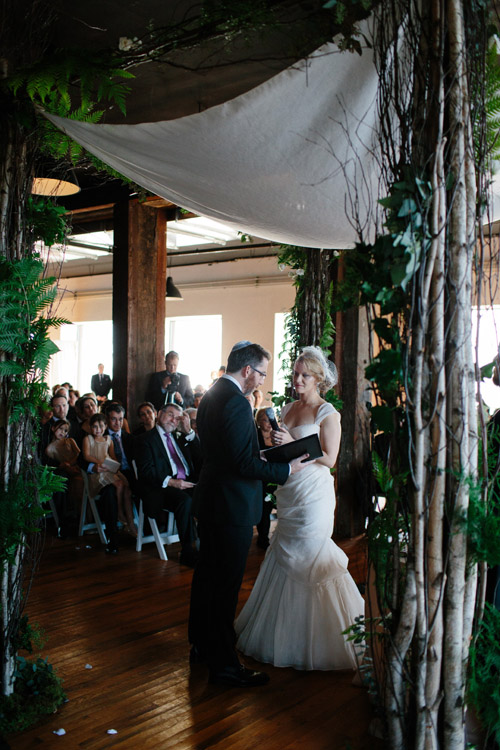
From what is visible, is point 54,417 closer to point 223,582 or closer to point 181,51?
point 181,51

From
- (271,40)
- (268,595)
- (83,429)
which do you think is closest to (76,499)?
(83,429)

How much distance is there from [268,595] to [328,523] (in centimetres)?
53

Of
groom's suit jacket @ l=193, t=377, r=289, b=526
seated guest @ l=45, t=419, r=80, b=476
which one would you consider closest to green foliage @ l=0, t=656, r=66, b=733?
groom's suit jacket @ l=193, t=377, r=289, b=526

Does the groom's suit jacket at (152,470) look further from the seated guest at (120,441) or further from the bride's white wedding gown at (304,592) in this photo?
the bride's white wedding gown at (304,592)

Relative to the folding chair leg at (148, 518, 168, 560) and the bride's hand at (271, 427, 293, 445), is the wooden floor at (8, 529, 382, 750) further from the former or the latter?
the bride's hand at (271, 427, 293, 445)

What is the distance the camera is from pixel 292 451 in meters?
3.48

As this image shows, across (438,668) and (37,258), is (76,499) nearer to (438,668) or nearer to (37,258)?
(37,258)

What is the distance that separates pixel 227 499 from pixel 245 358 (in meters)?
0.71

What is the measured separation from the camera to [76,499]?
675 centimetres

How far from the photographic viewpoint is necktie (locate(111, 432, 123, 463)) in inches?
259

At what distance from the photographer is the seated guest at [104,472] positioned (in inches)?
248

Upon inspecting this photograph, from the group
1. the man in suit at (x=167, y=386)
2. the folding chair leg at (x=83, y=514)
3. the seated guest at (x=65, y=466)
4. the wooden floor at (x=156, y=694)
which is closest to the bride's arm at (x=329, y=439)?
the wooden floor at (x=156, y=694)

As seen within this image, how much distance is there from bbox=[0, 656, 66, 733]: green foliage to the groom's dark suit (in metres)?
0.77

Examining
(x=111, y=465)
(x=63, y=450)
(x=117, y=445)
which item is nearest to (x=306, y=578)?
(x=111, y=465)
